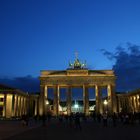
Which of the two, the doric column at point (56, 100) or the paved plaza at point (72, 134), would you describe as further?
the doric column at point (56, 100)

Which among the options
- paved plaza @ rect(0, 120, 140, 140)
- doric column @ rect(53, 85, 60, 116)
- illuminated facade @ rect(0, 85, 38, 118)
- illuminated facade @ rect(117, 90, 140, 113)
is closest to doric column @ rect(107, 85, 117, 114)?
illuminated facade @ rect(117, 90, 140, 113)

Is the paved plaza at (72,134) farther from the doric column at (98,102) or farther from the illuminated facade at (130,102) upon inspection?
the doric column at (98,102)

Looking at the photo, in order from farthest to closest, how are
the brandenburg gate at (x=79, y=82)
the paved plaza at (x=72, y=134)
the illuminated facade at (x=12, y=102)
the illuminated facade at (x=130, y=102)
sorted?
the brandenburg gate at (x=79, y=82) < the illuminated facade at (x=130, y=102) < the illuminated facade at (x=12, y=102) < the paved plaza at (x=72, y=134)

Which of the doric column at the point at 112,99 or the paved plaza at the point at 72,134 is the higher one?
the doric column at the point at 112,99

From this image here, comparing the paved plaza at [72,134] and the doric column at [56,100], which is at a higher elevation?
the doric column at [56,100]

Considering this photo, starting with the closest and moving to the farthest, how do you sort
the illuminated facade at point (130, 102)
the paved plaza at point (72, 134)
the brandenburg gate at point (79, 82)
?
the paved plaza at point (72, 134) < the illuminated facade at point (130, 102) < the brandenburg gate at point (79, 82)

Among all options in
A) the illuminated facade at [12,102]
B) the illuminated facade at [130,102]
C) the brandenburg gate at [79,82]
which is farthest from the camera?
the brandenburg gate at [79,82]

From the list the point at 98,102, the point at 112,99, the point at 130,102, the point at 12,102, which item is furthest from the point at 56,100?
the point at 130,102

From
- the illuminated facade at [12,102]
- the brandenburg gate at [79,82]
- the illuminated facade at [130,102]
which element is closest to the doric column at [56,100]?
the brandenburg gate at [79,82]

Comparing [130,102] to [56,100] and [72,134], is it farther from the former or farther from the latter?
[72,134]

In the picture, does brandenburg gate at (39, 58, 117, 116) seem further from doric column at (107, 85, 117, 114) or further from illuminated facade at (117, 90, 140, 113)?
illuminated facade at (117, 90, 140, 113)

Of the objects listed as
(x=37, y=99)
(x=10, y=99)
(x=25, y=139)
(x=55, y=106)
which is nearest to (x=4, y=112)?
(x=10, y=99)

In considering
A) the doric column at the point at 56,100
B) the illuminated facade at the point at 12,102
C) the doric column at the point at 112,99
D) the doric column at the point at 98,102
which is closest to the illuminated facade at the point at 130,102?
the doric column at the point at 112,99

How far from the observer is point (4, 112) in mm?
85938
